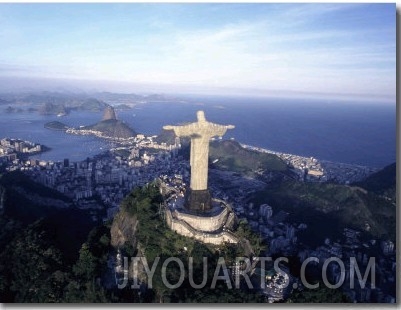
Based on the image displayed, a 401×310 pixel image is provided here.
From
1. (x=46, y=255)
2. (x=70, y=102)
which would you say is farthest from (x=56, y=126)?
(x=46, y=255)

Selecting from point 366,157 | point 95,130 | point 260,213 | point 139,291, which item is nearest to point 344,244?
point 260,213

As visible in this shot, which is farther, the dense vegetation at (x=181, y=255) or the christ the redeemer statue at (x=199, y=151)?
the christ the redeemer statue at (x=199, y=151)

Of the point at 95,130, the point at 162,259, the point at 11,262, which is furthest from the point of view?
the point at 95,130

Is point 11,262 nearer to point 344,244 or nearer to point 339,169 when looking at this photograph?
point 344,244

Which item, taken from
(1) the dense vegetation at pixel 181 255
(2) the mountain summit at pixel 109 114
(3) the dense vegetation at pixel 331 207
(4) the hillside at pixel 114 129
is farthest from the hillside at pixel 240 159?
(1) the dense vegetation at pixel 181 255

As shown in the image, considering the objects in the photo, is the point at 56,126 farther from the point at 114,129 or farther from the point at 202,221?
the point at 202,221

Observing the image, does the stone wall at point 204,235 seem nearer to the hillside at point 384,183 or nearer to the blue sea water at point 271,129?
the hillside at point 384,183

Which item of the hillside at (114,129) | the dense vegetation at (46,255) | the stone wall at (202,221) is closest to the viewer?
the dense vegetation at (46,255)
